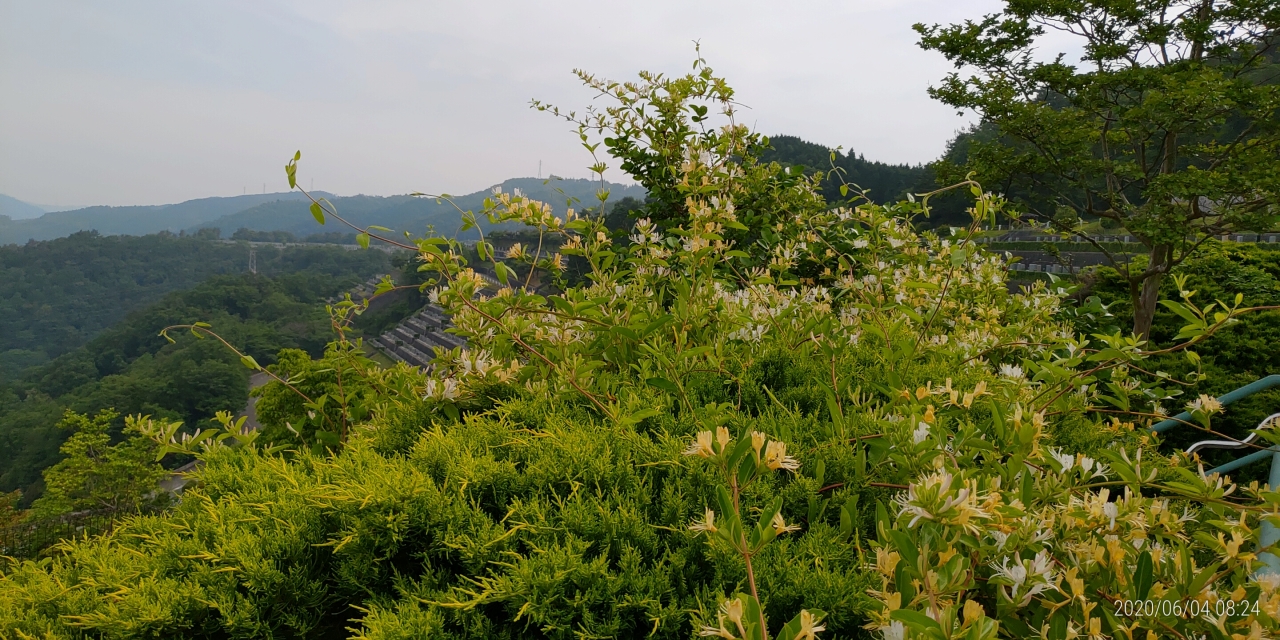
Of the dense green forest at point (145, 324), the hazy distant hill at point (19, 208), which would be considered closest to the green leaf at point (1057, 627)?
the dense green forest at point (145, 324)

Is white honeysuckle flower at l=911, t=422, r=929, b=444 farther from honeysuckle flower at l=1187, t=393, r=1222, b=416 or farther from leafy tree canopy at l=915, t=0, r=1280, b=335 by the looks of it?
leafy tree canopy at l=915, t=0, r=1280, b=335

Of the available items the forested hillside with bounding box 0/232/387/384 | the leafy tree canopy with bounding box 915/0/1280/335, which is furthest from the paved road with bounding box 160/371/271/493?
the forested hillside with bounding box 0/232/387/384

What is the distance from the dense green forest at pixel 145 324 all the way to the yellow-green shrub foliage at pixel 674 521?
24.3m

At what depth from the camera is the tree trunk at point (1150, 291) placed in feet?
21.8

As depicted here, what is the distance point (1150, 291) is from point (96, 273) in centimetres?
10160

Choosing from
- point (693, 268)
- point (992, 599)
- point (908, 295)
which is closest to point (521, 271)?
point (693, 268)

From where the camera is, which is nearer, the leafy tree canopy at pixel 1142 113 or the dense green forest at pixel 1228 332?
the dense green forest at pixel 1228 332

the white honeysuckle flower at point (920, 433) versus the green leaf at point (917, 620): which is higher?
the white honeysuckle flower at point (920, 433)

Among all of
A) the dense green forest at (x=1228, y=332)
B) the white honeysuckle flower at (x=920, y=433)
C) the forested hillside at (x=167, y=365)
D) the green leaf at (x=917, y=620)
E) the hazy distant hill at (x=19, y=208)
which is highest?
the hazy distant hill at (x=19, y=208)

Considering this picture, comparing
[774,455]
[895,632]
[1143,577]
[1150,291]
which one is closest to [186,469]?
[774,455]

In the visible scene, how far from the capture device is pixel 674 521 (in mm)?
1175

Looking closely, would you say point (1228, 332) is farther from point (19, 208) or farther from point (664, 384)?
point (19, 208)

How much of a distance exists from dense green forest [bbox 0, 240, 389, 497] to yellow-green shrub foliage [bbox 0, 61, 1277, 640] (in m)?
24.3

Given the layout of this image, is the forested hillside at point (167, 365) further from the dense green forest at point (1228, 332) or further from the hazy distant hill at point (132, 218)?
the hazy distant hill at point (132, 218)
